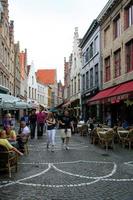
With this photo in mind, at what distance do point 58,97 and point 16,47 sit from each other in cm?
6750

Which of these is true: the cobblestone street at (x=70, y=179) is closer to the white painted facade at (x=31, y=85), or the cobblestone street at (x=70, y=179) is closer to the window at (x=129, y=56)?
the window at (x=129, y=56)

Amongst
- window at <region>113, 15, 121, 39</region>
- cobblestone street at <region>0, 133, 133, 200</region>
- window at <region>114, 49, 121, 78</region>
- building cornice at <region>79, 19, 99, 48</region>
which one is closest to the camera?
cobblestone street at <region>0, 133, 133, 200</region>

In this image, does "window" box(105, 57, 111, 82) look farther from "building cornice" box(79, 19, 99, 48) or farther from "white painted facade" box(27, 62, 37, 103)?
"white painted facade" box(27, 62, 37, 103)

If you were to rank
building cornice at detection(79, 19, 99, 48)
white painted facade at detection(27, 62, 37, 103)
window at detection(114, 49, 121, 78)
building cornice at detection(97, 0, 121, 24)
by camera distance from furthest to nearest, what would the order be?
white painted facade at detection(27, 62, 37, 103) < building cornice at detection(79, 19, 99, 48) < building cornice at detection(97, 0, 121, 24) < window at detection(114, 49, 121, 78)

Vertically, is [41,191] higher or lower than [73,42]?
lower

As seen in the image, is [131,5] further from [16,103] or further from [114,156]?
[114,156]

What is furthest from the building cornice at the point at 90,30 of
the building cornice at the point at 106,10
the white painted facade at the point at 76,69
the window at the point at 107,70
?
the white painted facade at the point at 76,69

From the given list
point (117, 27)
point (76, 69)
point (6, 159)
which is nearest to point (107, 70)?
point (117, 27)

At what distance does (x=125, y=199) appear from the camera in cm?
669

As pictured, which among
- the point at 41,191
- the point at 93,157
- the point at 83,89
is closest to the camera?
the point at 41,191

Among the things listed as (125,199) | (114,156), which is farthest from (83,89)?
(125,199)

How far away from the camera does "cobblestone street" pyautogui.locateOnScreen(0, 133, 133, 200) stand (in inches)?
279

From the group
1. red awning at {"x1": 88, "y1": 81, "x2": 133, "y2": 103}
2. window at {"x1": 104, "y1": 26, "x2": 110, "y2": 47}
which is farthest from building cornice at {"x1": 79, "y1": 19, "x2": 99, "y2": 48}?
red awning at {"x1": 88, "y1": 81, "x2": 133, "y2": 103}

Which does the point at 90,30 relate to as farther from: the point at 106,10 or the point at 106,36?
the point at 106,10
